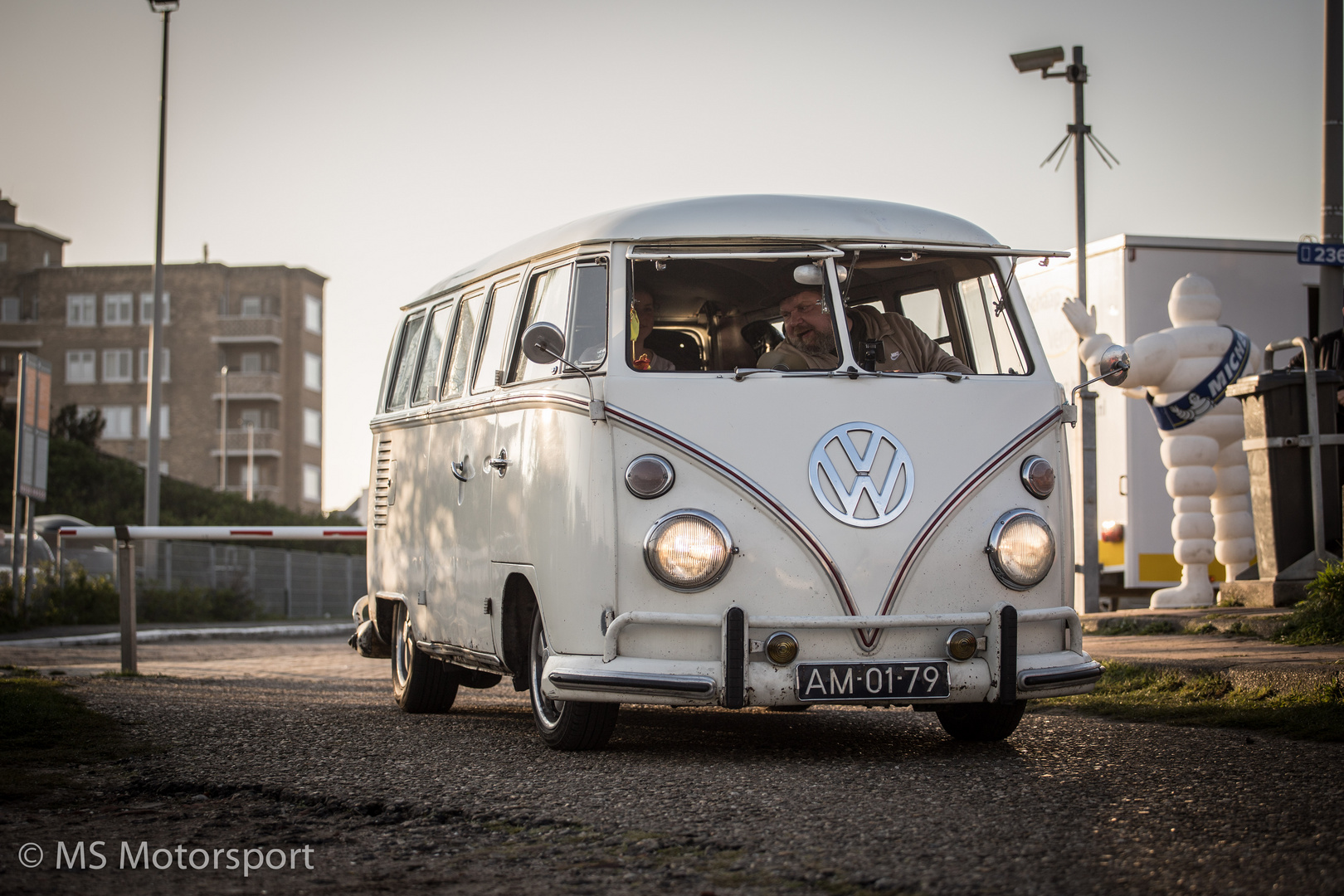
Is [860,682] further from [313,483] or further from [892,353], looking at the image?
[313,483]

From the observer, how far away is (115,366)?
244 ft

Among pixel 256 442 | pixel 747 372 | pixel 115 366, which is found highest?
pixel 115 366

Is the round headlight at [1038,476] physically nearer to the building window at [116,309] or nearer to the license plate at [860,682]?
the license plate at [860,682]

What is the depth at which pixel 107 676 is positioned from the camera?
1234 cm

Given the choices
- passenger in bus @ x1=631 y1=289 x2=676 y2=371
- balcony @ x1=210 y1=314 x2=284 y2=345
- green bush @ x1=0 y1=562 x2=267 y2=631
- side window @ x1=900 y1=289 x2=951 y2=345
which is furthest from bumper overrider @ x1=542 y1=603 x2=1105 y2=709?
balcony @ x1=210 y1=314 x2=284 y2=345

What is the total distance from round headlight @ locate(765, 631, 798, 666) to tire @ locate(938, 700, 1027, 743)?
1.15 m

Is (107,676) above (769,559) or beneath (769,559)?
beneath

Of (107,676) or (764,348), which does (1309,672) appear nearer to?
(764,348)

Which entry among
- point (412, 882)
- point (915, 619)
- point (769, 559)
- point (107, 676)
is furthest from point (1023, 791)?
point (107, 676)

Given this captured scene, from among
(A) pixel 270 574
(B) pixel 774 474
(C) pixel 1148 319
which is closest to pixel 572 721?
(B) pixel 774 474

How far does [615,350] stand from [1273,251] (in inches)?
489

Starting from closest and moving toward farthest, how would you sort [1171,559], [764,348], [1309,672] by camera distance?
[764,348], [1309,672], [1171,559]

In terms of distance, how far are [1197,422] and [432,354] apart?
8502 millimetres

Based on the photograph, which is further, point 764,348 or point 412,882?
point 764,348
